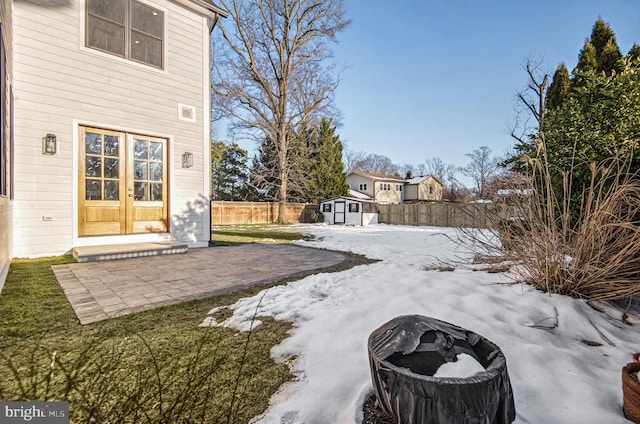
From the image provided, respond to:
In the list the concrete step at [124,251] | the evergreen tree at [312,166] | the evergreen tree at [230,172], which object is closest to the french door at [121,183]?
the concrete step at [124,251]

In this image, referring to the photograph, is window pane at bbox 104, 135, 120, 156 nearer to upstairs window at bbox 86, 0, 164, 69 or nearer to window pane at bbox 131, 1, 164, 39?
upstairs window at bbox 86, 0, 164, 69

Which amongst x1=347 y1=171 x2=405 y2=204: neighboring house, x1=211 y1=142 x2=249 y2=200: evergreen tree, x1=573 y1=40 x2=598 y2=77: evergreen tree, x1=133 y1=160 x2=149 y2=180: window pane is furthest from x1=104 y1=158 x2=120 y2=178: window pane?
x1=347 y1=171 x2=405 y2=204: neighboring house

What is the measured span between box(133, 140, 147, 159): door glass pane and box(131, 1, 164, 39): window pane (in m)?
2.20

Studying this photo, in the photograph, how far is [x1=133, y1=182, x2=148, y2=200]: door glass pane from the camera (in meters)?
5.61

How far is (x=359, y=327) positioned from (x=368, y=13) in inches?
412

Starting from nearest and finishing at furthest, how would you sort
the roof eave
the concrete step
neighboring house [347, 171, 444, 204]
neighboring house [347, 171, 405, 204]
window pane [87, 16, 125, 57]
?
the concrete step → window pane [87, 16, 125, 57] → the roof eave → neighboring house [347, 171, 405, 204] → neighboring house [347, 171, 444, 204]

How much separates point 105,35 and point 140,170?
2.49m

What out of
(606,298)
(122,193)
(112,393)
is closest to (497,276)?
(606,298)

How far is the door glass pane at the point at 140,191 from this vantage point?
18.4 feet

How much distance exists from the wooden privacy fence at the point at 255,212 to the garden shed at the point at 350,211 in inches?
60.1

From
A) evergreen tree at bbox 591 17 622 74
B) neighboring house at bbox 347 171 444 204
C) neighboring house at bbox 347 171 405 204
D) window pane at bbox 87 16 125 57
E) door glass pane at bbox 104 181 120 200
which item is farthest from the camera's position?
neighboring house at bbox 347 171 444 204

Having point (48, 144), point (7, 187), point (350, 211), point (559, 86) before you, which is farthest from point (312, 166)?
point (7, 187)

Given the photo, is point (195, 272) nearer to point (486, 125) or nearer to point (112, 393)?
point (112, 393)

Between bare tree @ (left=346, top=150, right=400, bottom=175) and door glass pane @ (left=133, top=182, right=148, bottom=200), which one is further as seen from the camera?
bare tree @ (left=346, top=150, right=400, bottom=175)
